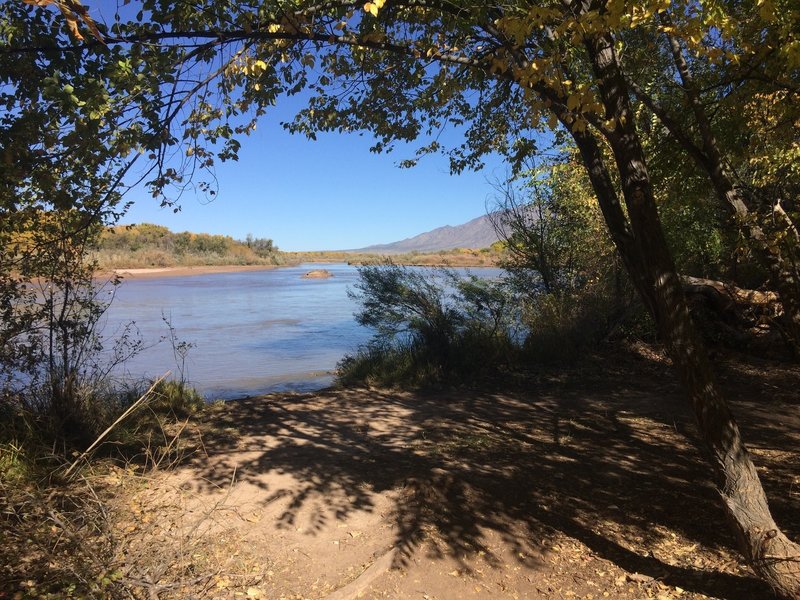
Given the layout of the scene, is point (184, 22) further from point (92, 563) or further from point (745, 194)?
point (745, 194)

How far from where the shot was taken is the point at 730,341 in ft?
33.3

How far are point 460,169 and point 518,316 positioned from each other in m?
4.00

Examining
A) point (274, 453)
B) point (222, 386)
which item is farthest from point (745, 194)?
point (222, 386)

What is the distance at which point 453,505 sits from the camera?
468 cm

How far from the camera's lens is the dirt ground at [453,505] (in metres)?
3.65

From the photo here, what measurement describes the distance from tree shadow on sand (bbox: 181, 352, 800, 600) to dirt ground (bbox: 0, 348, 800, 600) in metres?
0.02

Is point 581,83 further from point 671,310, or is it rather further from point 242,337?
point 242,337

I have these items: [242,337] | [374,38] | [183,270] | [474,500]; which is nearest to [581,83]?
[374,38]

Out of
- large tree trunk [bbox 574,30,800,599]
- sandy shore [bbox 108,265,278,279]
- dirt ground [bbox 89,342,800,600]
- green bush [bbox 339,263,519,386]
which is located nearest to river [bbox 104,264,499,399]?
green bush [bbox 339,263,519,386]

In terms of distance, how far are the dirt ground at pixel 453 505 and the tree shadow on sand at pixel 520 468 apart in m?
0.02

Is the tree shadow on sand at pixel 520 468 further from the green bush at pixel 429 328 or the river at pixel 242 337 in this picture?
the river at pixel 242 337

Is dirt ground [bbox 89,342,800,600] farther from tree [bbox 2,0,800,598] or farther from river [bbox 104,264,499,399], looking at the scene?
river [bbox 104,264,499,399]

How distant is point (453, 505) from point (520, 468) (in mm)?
1086

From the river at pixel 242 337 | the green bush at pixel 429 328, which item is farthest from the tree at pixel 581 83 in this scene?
the green bush at pixel 429 328
